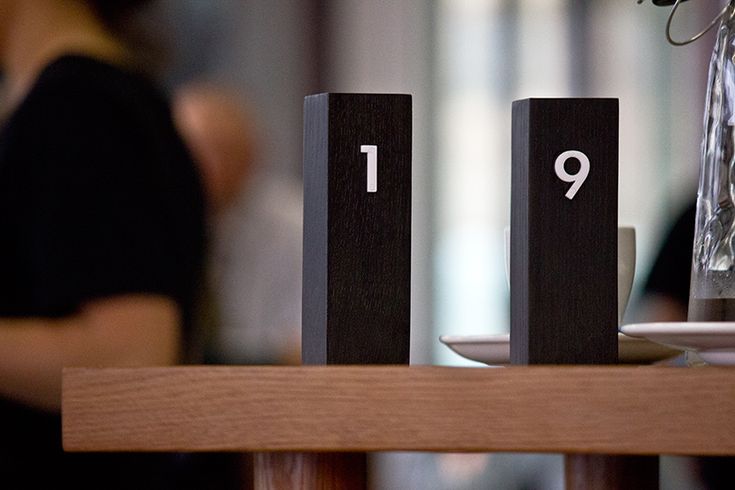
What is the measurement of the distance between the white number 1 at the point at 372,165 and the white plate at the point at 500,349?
0.18 meters

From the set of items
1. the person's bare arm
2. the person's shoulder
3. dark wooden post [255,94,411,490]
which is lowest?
the person's bare arm

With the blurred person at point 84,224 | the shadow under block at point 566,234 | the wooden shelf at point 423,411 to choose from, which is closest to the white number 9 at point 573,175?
the shadow under block at point 566,234

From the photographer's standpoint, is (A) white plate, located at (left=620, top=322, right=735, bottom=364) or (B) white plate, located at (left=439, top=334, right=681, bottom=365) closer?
(A) white plate, located at (left=620, top=322, right=735, bottom=364)

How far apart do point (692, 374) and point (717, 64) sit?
0.98 feet

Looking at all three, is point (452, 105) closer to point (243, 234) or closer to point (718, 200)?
point (243, 234)

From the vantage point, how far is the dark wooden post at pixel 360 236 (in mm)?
695

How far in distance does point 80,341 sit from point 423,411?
4.12ft

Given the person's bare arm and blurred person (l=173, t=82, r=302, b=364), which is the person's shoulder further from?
the person's bare arm

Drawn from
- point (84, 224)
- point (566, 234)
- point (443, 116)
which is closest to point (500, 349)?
point (566, 234)

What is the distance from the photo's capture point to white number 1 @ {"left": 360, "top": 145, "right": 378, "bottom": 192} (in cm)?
70

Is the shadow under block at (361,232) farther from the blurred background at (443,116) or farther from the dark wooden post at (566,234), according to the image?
the blurred background at (443,116)

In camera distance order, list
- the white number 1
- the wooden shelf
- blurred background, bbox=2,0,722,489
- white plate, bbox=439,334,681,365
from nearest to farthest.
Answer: the wooden shelf < the white number 1 < white plate, bbox=439,334,681,365 < blurred background, bbox=2,0,722,489

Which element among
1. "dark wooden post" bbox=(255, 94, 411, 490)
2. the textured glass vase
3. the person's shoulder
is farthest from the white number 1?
the person's shoulder

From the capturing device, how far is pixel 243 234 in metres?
1.85
